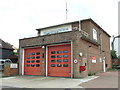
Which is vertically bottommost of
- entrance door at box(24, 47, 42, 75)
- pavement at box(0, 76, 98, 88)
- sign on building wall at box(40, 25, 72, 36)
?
pavement at box(0, 76, 98, 88)

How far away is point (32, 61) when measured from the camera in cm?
1662

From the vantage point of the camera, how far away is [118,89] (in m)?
8.04

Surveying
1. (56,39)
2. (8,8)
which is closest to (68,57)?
(56,39)

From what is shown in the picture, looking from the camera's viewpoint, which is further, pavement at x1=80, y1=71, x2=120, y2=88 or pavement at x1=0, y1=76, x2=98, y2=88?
pavement at x1=0, y1=76, x2=98, y2=88

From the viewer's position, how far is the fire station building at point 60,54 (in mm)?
13438

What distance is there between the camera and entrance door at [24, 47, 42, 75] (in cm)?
1602

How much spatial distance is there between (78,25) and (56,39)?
216 inches

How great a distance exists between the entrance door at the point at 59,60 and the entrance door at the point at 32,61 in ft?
4.65

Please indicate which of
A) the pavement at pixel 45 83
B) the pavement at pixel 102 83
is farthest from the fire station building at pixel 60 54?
the pavement at pixel 102 83

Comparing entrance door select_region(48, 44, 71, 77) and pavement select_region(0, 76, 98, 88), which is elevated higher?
entrance door select_region(48, 44, 71, 77)

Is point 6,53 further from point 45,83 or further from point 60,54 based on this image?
point 45,83

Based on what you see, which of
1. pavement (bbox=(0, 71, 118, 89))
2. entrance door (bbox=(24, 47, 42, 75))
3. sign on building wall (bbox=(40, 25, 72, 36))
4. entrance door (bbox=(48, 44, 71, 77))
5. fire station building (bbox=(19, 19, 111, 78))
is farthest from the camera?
sign on building wall (bbox=(40, 25, 72, 36))

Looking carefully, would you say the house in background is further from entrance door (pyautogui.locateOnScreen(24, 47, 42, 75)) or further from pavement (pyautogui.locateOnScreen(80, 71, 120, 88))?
pavement (pyautogui.locateOnScreen(80, 71, 120, 88))

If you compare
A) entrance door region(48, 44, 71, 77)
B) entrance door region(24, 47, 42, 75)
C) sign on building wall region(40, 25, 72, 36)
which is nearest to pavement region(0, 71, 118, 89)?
entrance door region(48, 44, 71, 77)
